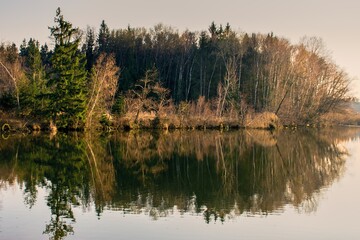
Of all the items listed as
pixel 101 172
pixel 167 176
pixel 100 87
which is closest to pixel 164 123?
pixel 100 87

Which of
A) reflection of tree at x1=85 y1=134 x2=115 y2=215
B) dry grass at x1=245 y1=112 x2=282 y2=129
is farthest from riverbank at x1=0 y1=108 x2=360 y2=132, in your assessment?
reflection of tree at x1=85 y1=134 x2=115 y2=215

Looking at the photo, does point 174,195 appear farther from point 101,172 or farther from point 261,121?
point 261,121

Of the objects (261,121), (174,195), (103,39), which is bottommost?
(174,195)

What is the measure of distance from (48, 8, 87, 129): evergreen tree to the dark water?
53.2 ft

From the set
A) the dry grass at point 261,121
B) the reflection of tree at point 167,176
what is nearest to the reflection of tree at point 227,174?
the reflection of tree at point 167,176

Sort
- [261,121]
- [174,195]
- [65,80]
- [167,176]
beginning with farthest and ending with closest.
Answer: [261,121] < [65,80] < [167,176] < [174,195]

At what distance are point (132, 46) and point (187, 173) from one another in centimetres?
6825

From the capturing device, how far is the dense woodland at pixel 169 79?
164 feet

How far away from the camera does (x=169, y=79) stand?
82.9m

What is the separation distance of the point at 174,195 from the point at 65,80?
110 feet

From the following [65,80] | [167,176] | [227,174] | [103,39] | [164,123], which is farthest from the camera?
[103,39]

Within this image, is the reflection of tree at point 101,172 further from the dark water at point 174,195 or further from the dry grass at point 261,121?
the dry grass at point 261,121

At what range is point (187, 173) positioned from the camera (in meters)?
23.7

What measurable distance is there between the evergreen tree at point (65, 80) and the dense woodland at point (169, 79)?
109 mm
